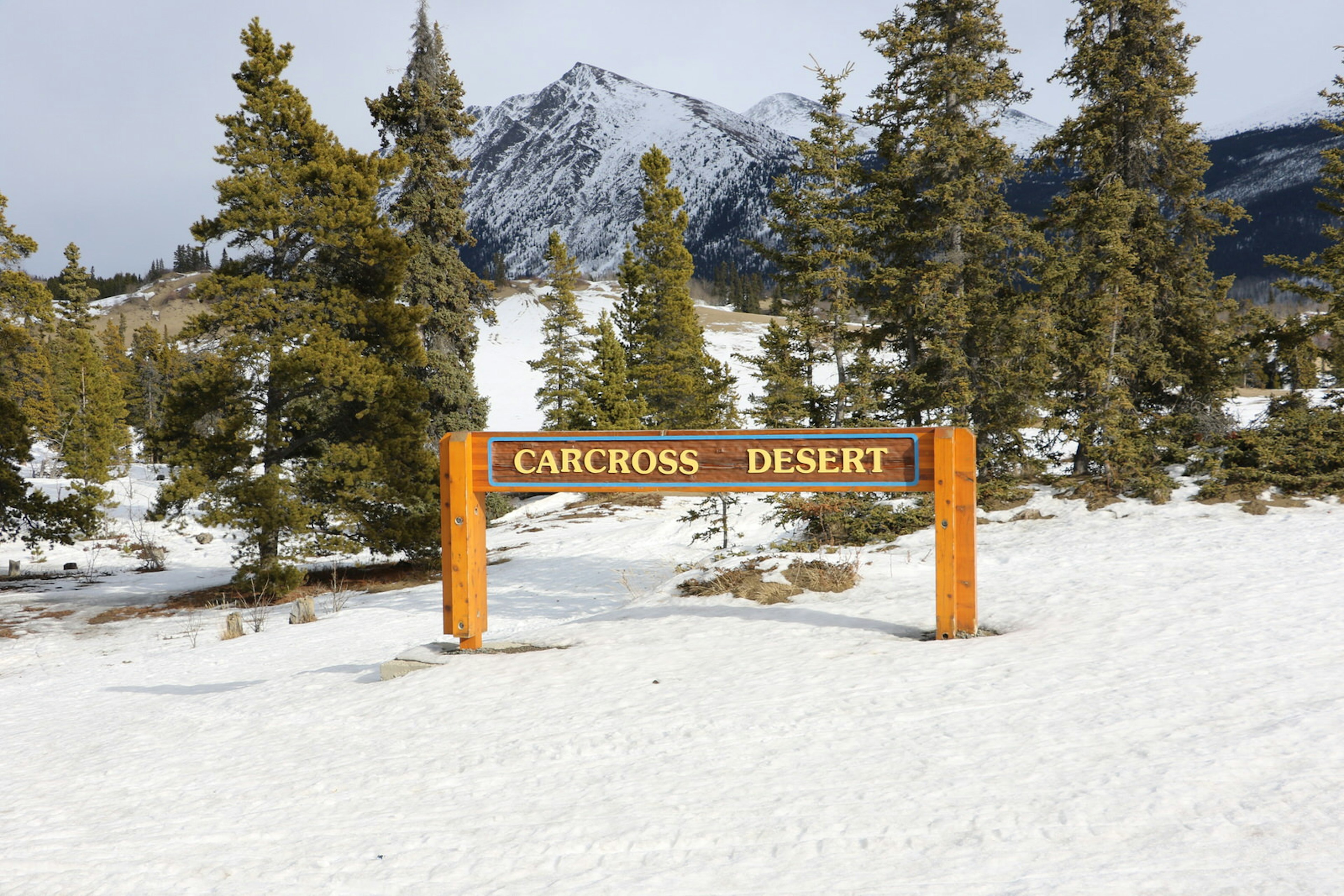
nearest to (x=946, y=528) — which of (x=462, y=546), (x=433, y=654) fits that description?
(x=462, y=546)

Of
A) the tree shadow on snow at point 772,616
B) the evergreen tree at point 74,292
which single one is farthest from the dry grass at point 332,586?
the evergreen tree at point 74,292

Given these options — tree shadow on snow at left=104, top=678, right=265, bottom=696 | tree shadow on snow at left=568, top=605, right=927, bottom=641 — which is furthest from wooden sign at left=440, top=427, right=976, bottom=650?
tree shadow on snow at left=104, top=678, right=265, bottom=696

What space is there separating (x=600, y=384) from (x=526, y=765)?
101 ft

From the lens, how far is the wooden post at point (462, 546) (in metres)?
8.20

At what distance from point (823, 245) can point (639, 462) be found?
1006cm

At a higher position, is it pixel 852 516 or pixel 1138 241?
pixel 1138 241

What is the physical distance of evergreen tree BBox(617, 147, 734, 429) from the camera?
3750 cm

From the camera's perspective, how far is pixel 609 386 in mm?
35844

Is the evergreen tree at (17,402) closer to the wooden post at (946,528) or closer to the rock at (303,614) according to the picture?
the rock at (303,614)

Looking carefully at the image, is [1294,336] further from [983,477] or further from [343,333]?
Answer: [343,333]

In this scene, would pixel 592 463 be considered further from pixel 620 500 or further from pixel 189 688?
pixel 620 500

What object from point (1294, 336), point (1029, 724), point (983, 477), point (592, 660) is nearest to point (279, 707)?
point (592, 660)

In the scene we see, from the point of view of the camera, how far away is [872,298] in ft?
59.4

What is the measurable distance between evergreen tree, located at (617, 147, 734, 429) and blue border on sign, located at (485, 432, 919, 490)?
28370mm
